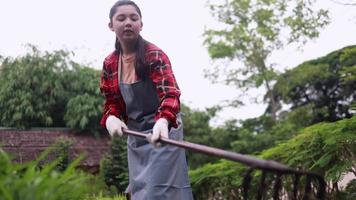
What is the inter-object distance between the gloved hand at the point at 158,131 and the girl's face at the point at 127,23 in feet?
1.88

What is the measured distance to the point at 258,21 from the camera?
14289 millimetres

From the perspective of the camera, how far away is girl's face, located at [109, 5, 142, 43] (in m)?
2.77

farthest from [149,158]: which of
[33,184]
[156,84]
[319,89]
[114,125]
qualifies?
[319,89]

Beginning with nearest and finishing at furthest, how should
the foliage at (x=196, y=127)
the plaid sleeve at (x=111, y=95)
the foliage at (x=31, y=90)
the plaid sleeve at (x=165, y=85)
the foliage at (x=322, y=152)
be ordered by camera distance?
the plaid sleeve at (x=165, y=85) < the plaid sleeve at (x=111, y=95) < the foliage at (x=322, y=152) < the foliage at (x=31, y=90) < the foliage at (x=196, y=127)

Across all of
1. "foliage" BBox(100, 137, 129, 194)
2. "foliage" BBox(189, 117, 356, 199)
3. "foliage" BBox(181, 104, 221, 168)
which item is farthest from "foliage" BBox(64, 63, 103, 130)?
"foliage" BBox(189, 117, 356, 199)

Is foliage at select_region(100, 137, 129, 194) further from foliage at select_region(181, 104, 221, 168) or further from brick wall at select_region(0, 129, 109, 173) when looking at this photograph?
foliage at select_region(181, 104, 221, 168)

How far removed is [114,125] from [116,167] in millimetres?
6102

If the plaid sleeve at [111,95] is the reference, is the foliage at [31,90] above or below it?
above

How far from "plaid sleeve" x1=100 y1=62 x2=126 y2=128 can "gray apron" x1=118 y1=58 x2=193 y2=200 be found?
0.17 feet

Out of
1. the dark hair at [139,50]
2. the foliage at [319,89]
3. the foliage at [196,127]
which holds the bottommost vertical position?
the dark hair at [139,50]

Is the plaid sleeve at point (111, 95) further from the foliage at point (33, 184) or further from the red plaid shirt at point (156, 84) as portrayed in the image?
the foliage at point (33, 184)

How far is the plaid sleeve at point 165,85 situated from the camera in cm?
251

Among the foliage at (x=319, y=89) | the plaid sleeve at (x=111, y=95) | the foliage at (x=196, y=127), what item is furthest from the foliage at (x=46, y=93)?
the plaid sleeve at (x=111, y=95)

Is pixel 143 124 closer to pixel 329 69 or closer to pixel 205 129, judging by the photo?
pixel 205 129
